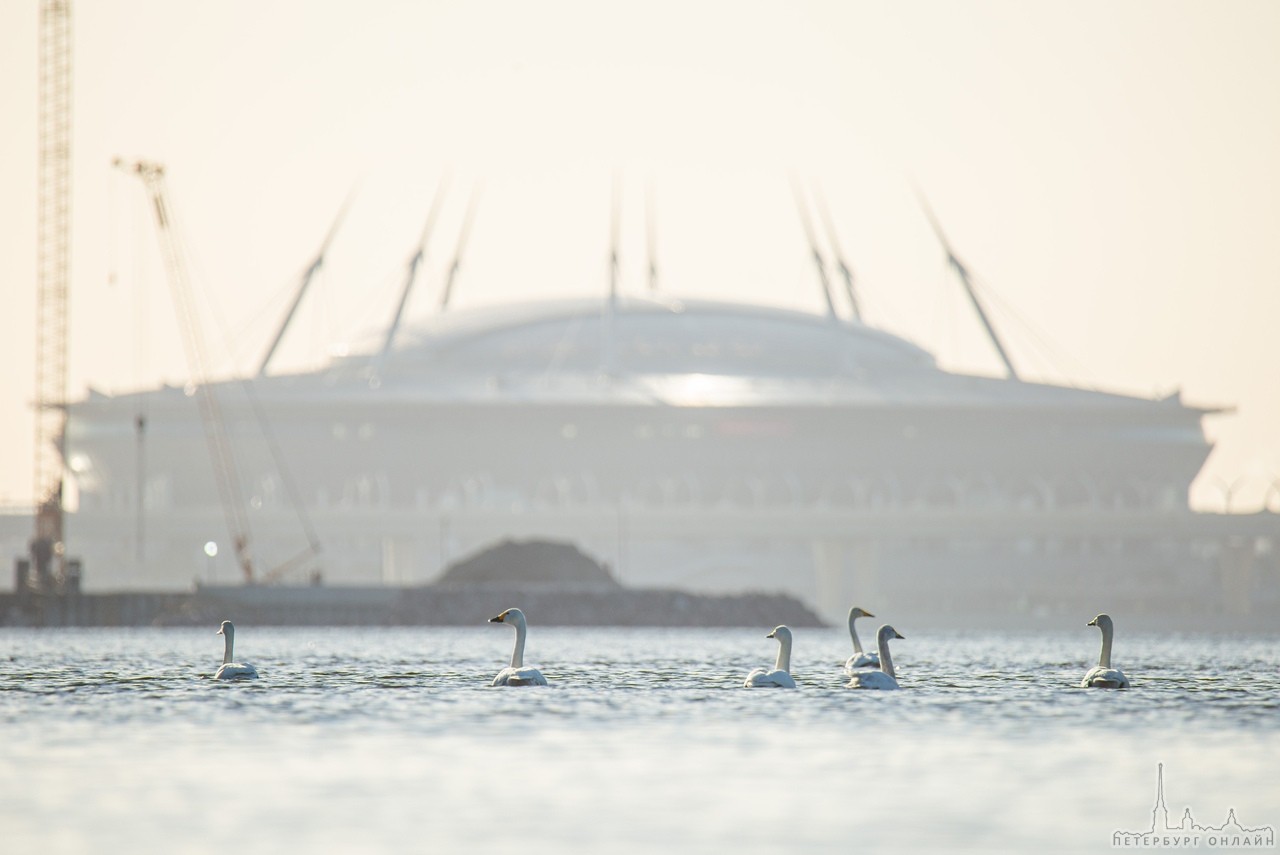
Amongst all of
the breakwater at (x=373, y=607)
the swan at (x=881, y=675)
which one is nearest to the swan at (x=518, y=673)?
the swan at (x=881, y=675)

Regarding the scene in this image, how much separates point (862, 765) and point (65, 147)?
446 feet

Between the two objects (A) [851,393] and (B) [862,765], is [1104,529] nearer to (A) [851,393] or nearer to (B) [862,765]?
(A) [851,393]

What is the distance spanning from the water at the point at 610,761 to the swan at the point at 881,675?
0.61m

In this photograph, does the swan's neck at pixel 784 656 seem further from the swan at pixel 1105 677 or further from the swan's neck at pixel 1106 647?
the swan's neck at pixel 1106 647

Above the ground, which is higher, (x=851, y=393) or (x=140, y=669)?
(x=851, y=393)

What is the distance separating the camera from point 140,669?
64.4 meters

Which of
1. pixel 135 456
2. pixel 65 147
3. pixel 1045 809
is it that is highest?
pixel 65 147

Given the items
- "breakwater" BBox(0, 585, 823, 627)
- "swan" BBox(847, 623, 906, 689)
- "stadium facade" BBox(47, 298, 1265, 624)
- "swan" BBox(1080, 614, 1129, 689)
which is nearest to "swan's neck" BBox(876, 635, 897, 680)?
"swan" BBox(847, 623, 906, 689)

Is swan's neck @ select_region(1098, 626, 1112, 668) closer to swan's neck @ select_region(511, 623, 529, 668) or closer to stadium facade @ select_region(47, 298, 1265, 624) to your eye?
swan's neck @ select_region(511, 623, 529, 668)

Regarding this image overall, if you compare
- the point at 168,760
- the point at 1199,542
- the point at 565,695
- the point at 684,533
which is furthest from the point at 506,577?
the point at 168,760

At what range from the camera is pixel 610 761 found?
3634cm

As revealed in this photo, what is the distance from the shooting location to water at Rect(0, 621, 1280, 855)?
28484mm

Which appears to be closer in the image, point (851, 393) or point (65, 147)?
point (65, 147)

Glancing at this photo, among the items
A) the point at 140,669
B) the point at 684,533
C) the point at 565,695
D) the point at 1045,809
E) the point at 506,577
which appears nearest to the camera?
the point at 1045,809
